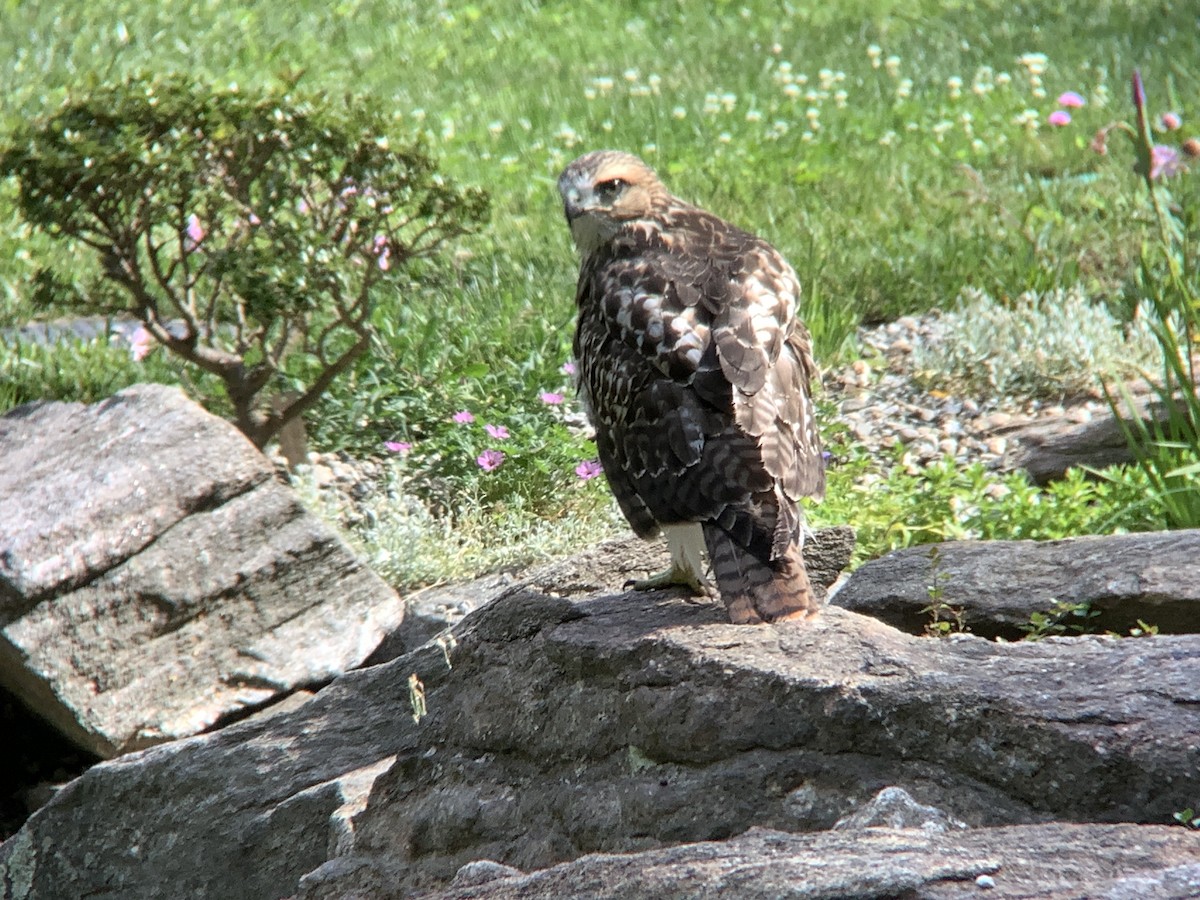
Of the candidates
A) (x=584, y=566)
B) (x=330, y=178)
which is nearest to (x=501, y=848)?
(x=584, y=566)

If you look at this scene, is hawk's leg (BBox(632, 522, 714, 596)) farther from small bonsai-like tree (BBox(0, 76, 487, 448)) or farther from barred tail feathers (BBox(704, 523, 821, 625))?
small bonsai-like tree (BBox(0, 76, 487, 448))

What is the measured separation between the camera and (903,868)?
81.0 inches

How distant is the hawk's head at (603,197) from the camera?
4090 mm

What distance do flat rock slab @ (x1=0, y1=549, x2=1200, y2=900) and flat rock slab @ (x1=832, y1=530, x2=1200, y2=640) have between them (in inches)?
24.4

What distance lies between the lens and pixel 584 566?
4184mm

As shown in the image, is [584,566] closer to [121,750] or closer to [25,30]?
[121,750]

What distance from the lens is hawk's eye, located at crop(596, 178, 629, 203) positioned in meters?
4.11

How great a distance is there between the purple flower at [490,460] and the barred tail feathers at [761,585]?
7.60 ft

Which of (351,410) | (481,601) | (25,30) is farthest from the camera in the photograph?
(25,30)

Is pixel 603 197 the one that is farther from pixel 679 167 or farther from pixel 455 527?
pixel 679 167

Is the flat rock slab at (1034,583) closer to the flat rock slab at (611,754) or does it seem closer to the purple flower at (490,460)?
the flat rock slab at (611,754)

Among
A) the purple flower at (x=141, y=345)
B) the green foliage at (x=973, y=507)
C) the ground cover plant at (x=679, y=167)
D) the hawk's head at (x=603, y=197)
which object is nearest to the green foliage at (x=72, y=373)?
the ground cover plant at (x=679, y=167)

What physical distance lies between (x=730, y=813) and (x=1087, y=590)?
130 cm

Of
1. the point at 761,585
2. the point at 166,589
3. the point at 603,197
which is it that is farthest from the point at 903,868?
the point at 166,589
